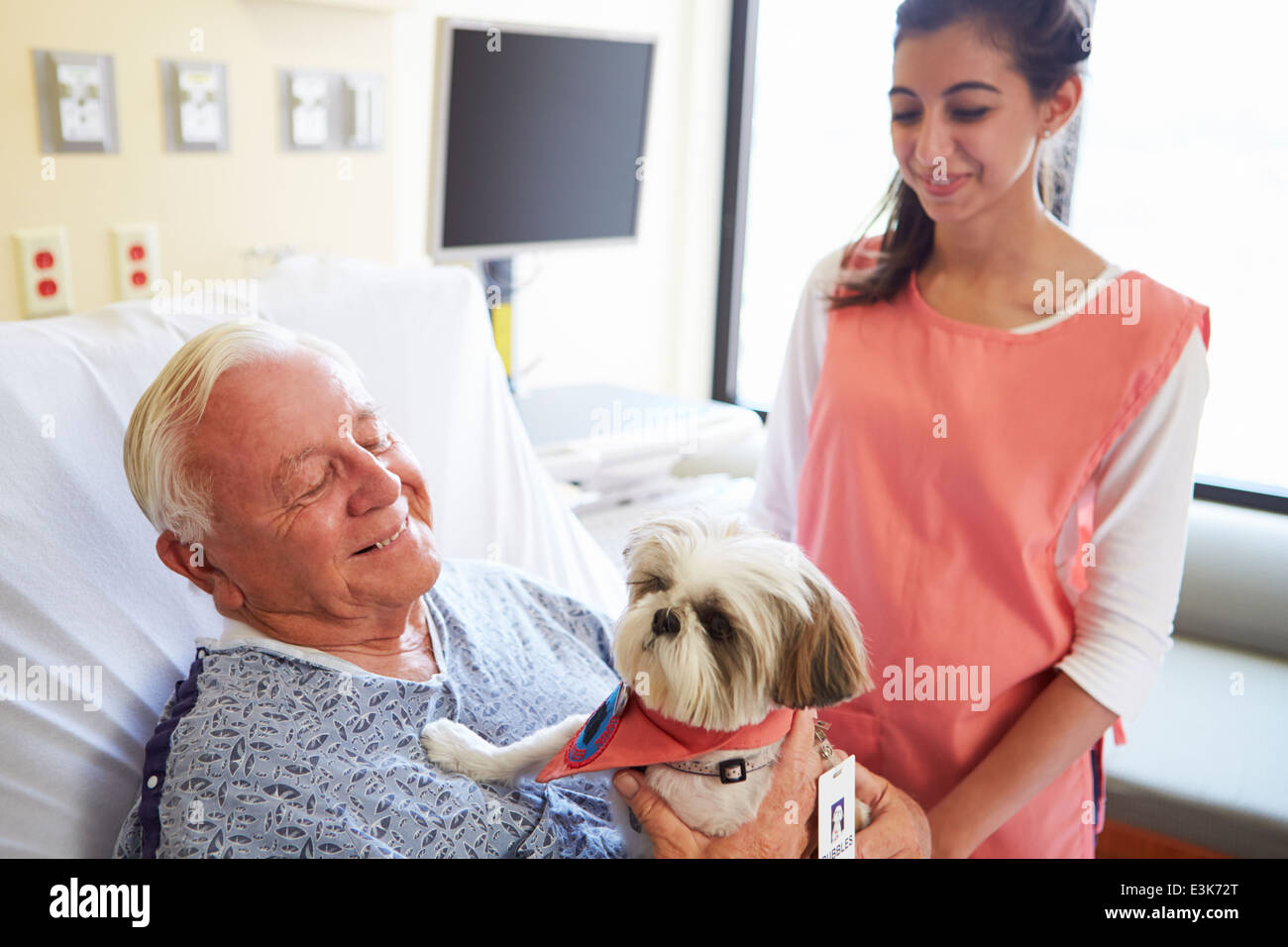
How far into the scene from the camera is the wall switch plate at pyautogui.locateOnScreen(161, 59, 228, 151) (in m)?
2.04

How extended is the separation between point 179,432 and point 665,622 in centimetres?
58

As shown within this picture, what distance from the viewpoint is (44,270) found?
6.28 ft

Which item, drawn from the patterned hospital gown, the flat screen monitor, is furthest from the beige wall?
the patterned hospital gown

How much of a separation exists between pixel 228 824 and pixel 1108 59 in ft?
10.3

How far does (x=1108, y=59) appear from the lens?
10.1ft

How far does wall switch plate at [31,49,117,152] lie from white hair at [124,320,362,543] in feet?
3.31

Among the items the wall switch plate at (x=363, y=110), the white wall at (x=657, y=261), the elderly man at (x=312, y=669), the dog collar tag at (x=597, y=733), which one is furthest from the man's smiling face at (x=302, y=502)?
the white wall at (x=657, y=261)

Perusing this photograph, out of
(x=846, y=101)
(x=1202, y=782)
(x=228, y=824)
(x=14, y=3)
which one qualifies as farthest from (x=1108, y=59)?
(x=228, y=824)

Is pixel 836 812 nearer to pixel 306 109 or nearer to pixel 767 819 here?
pixel 767 819

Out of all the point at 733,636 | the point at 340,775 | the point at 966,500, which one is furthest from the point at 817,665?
the point at 340,775

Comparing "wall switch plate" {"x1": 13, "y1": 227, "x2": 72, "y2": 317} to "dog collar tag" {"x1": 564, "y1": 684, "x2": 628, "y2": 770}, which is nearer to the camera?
"dog collar tag" {"x1": 564, "y1": 684, "x2": 628, "y2": 770}

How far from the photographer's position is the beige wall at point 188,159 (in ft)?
6.11

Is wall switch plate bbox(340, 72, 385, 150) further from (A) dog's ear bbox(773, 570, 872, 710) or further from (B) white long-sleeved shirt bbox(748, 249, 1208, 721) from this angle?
(A) dog's ear bbox(773, 570, 872, 710)
